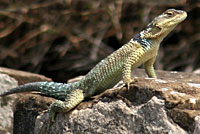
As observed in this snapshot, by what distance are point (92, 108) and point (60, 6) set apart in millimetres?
3715

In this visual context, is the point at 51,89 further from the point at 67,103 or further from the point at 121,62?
the point at 121,62

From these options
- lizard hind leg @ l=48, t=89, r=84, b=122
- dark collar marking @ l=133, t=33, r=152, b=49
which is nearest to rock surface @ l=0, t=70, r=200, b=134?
lizard hind leg @ l=48, t=89, r=84, b=122

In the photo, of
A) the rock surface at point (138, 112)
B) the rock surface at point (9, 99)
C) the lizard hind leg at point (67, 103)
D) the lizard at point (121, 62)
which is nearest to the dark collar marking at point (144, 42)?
the lizard at point (121, 62)

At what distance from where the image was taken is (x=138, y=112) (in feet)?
11.6

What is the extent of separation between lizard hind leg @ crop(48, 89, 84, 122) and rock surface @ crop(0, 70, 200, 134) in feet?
0.16

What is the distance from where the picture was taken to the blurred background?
23.6ft

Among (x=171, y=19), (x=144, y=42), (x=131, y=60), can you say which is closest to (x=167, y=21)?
(x=171, y=19)

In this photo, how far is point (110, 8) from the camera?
722 centimetres

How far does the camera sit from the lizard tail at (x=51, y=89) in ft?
14.2

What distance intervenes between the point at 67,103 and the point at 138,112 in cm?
74

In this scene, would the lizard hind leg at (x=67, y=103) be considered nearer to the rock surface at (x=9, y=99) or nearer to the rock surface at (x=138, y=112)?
the rock surface at (x=138, y=112)

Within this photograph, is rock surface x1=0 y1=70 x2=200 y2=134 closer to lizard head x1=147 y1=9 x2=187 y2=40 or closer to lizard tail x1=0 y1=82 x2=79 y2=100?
lizard tail x1=0 y1=82 x2=79 y2=100

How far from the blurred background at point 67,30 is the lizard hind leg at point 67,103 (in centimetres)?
295

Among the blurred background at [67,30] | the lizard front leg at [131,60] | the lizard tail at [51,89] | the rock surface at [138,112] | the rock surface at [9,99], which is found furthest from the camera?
the blurred background at [67,30]
